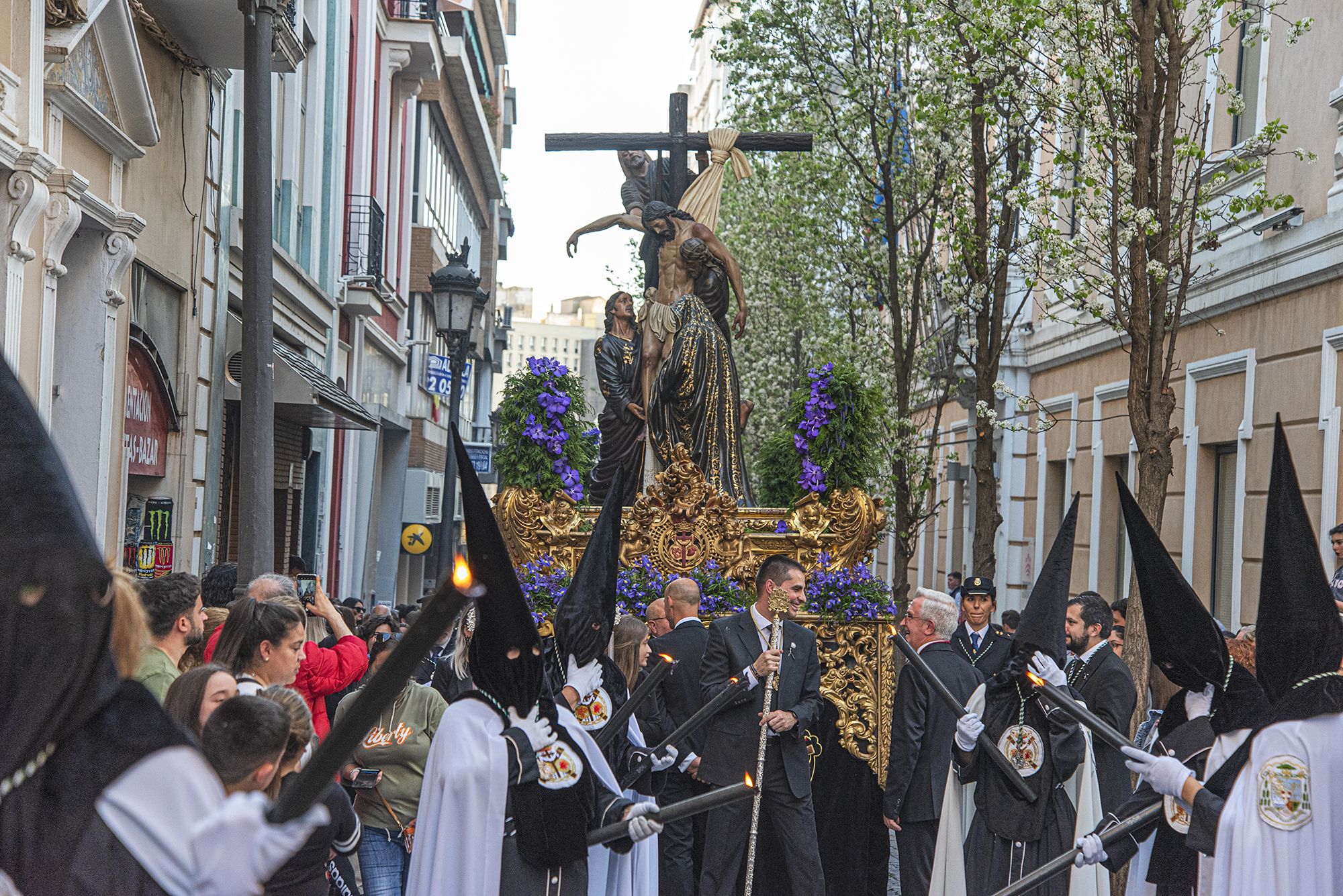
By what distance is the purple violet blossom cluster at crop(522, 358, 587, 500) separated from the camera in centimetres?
1101

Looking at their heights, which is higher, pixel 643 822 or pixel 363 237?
pixel 363 237

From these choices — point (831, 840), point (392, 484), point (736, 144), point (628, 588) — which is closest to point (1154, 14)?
point (736, 144)

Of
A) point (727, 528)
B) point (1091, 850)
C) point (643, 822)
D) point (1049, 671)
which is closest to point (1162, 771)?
point (1091, 850)

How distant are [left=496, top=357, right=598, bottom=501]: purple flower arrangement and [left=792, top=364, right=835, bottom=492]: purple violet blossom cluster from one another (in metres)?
1.64

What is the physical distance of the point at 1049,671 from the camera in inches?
281

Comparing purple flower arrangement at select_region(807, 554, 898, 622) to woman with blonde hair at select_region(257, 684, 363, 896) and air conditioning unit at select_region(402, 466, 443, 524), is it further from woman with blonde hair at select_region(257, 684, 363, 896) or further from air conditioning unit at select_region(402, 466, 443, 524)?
air conditioning unit at select_region(402, 466, 443, 524)

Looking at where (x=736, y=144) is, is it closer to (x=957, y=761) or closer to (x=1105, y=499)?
(x=957, y=761)

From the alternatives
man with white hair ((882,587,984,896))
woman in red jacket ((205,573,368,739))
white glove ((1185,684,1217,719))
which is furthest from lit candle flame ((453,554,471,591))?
man with white hair ((882,587,984,896))

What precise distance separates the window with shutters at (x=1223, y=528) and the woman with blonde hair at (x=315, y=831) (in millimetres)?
11741

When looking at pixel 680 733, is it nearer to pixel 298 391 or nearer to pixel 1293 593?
pixel 1293 593

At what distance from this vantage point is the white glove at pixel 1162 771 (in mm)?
5492

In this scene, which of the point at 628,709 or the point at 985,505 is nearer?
the point at 628,709

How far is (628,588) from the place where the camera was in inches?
407

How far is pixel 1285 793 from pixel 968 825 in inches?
129
